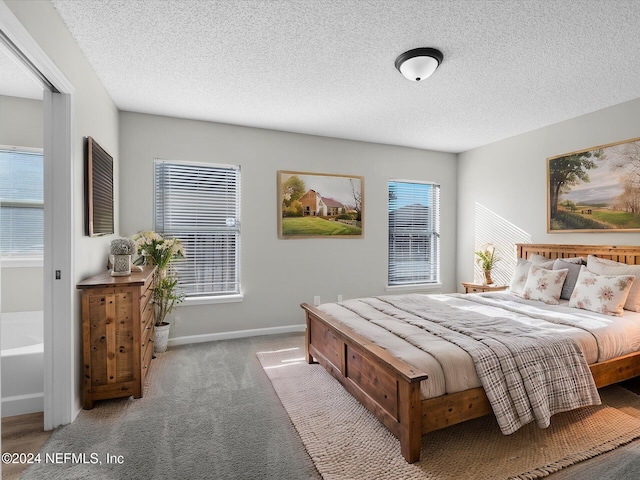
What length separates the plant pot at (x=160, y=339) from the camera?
139 inches

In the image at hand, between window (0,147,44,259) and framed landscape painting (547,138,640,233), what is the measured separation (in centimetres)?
559

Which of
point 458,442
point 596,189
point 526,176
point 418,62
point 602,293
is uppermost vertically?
point 418,62

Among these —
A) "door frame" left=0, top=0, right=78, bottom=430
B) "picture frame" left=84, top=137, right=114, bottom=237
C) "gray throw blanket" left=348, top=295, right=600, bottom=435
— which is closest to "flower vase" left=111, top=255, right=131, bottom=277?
"picture frame" left=84, top=137, right=114, bottom=237

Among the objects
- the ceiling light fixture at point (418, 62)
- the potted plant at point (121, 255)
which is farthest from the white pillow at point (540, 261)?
the potted plant at point (121, 255)

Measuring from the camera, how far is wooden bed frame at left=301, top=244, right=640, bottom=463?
5.94 feet

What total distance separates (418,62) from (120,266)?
2.81 m

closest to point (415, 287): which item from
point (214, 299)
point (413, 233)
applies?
point (413, 233)

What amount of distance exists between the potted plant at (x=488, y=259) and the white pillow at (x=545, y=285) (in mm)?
1076

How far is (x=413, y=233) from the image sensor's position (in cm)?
518

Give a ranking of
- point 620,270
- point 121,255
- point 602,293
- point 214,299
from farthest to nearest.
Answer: point 214,299
point 620,270
point 602,293
point 121,255

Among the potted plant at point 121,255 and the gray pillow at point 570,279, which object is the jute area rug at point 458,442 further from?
the potted plant at point 121,255

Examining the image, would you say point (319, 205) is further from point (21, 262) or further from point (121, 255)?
point (21, 262)

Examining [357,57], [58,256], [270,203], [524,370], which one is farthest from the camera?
[270,203]

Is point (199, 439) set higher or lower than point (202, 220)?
lower
